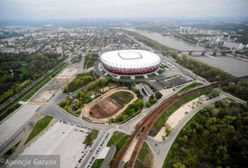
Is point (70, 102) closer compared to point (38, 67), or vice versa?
point (70, 102)

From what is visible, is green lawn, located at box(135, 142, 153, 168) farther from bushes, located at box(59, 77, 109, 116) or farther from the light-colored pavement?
the light-colored pavement

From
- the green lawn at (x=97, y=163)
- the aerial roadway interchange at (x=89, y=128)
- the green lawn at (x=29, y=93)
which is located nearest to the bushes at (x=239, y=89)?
the aerial roadway interchange at (x=89, y=128)

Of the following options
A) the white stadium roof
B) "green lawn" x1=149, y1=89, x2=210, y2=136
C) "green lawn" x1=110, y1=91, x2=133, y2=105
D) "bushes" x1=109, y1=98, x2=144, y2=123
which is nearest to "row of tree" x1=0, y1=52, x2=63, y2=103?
the white stadium roof

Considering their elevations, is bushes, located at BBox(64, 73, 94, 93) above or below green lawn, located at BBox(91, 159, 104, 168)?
above

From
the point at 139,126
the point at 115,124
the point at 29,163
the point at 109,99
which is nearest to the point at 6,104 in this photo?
the point at 29,163

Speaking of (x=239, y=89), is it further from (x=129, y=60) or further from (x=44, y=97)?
(x=44, y=97)

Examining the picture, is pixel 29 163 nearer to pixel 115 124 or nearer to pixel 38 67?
pixel 115 124
